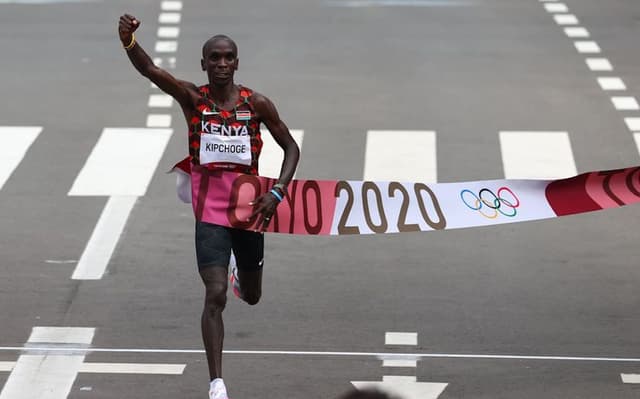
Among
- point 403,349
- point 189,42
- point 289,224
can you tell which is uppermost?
point 289,224

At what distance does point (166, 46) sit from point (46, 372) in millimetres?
12337

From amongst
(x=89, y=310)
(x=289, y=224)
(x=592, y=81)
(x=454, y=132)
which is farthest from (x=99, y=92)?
(x=289, y=224)

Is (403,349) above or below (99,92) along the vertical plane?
above

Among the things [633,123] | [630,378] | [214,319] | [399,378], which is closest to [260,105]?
[214,319]

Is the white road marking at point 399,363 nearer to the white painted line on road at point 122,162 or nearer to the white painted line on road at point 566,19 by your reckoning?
the white painted line on road at point 122,162

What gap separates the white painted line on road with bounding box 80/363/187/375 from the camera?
11.6 meters

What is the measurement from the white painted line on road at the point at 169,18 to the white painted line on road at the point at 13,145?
5763 mm

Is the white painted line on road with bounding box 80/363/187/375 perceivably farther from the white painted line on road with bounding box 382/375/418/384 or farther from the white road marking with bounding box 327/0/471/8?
the white road marking with bounding box 327/0/471/8

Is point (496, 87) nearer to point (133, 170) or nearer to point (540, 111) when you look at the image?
point (540, 111)

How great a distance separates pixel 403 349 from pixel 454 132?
24.7 ft

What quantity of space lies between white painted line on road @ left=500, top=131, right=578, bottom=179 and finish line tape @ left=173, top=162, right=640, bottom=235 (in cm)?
525

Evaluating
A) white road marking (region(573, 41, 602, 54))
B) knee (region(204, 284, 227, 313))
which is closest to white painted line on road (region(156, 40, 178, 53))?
white road marking (region(573, 41, 602, 54))

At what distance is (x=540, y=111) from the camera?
66.8 ft

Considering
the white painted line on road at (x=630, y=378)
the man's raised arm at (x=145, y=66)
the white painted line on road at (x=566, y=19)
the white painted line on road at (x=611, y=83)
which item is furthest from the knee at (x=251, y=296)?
the white painted line on road at (x=566, y=19)
